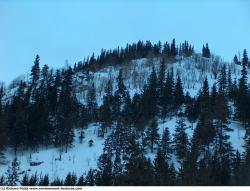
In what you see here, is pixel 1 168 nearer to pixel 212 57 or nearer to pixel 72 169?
pixel 72 169

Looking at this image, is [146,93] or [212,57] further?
[212,57]

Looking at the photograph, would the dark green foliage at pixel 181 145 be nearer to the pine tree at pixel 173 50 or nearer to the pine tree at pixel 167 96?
the pine tree at pixel 167 96

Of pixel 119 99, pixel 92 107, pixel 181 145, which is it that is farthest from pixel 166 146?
pixel 92 107

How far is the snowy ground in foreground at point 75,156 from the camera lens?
7356 centimetres

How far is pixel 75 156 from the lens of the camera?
80.6 meters

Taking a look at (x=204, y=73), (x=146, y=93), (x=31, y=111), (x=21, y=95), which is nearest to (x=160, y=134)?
Result: (x=146, y=93)

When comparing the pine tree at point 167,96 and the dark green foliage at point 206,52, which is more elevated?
the dark green foliage at point 206,52

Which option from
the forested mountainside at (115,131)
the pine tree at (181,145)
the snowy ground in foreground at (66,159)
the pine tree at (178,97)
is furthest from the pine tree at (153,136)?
the pine tree at (178,97)

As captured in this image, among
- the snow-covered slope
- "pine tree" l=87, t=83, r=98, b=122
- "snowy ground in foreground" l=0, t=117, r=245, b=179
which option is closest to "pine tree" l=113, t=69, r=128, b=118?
the snow-covered slope

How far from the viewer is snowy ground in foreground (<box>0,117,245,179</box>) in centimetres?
7356

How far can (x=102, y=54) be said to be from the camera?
175m

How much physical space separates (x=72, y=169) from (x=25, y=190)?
50.4 metres

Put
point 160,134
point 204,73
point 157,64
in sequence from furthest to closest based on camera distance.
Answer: point 157,64
point 204,73
point 160,134

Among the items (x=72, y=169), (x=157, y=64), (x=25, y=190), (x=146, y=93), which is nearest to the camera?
(x=25, y=190)
